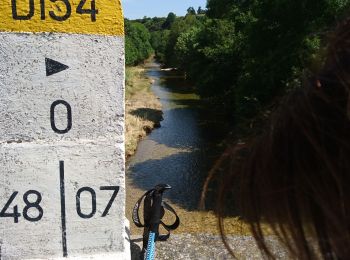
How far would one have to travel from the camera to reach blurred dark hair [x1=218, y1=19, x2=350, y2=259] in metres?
0.84

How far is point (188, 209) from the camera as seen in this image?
39.3ft

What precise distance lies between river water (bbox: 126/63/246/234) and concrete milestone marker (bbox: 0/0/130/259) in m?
5.38

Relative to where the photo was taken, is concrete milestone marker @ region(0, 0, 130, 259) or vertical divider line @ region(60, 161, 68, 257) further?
vertical divider line @ region(60, 161, 68, 257)

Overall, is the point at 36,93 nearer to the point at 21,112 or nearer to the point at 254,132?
the point at 21,112

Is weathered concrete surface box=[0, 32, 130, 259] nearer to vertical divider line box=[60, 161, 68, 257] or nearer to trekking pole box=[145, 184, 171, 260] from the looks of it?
vertical divider line box=[60, 161, 68, 257]

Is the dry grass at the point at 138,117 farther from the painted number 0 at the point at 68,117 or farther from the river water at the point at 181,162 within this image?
the painted number 0 at the point at 68,117

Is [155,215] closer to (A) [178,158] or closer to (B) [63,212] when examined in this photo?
(B) [63,212]

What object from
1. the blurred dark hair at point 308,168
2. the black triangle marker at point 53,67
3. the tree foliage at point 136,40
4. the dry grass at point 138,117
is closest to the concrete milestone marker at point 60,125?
the black triangle marker at point 53,67

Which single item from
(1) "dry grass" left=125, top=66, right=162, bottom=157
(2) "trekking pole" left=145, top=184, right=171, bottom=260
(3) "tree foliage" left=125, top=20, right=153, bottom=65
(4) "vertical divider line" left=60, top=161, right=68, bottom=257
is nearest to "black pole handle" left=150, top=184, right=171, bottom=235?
(2) "trekking pole" left=145, top=184, right=171, bottom=260

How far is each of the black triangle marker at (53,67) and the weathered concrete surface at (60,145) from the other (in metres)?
0.02

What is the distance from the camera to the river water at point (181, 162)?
11.9 m

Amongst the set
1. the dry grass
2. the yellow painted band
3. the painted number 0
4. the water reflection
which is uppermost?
the yellow painted band

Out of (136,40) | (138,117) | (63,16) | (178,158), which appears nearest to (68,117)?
Result: (63,16)

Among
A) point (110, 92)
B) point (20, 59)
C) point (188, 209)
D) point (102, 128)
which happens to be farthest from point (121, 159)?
point (188, 209)
